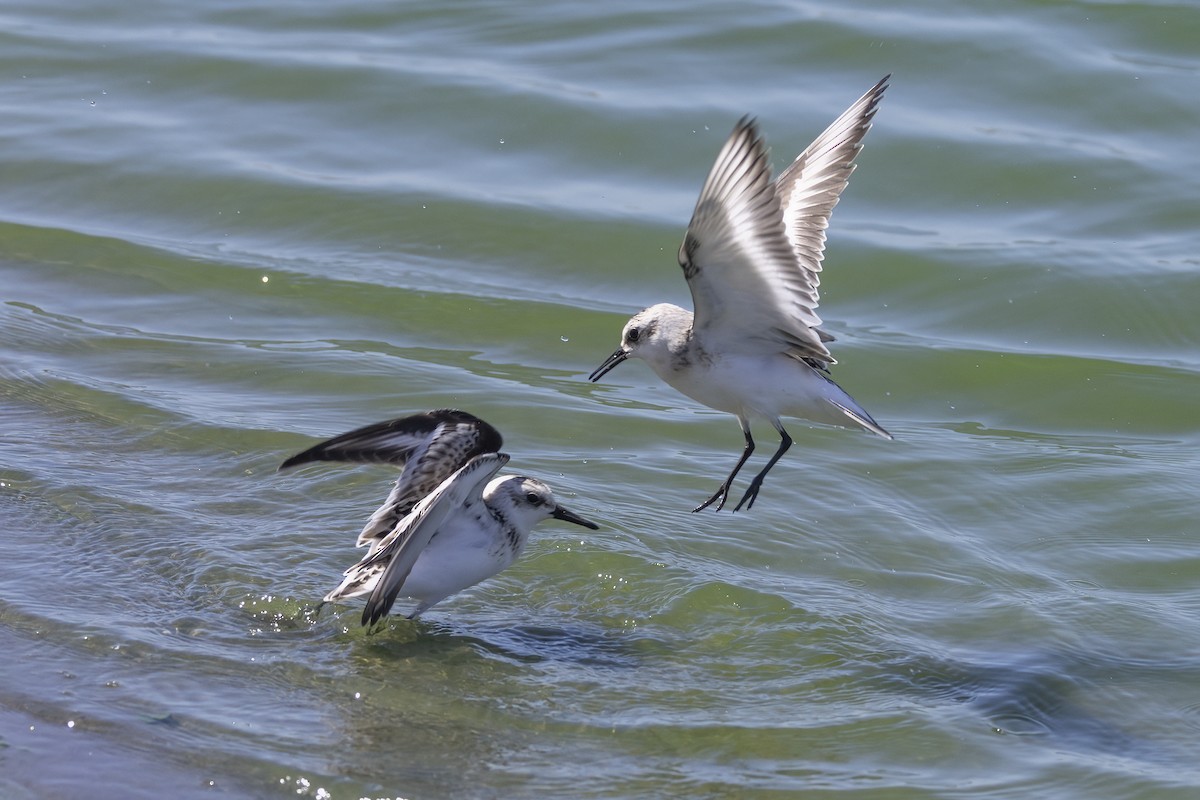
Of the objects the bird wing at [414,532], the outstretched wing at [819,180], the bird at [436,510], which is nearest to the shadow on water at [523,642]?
the bird at [436,510]

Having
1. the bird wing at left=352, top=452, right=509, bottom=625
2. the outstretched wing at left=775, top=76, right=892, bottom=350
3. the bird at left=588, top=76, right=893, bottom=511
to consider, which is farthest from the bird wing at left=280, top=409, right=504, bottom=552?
the outstretched wing at left=775, top=76, right=892, bottom=350

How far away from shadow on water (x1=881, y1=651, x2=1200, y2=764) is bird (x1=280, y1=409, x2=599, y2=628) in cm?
185

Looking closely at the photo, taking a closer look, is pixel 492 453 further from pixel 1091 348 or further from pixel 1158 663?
pixel 1091 348

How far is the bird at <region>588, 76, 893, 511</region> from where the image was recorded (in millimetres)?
6281

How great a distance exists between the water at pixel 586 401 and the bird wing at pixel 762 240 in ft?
3.99

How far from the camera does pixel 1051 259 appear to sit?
11797 millimetres

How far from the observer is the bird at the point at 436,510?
6.51m

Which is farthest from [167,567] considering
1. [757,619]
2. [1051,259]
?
[1051,259]

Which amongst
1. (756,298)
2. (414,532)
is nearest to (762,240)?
(756,298)

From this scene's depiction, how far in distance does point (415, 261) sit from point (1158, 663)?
6898mm

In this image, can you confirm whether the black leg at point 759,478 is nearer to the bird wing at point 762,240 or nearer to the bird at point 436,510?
the bird wing at point 762,240

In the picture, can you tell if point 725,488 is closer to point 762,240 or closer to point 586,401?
point 762,240

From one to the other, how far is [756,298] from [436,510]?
173cm

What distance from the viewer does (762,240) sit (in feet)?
21.1
